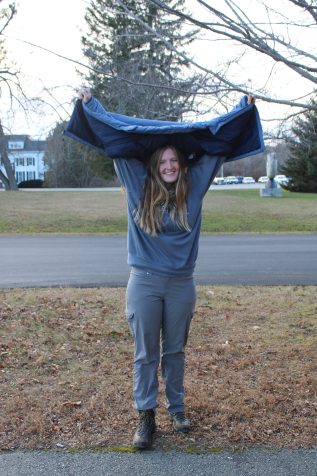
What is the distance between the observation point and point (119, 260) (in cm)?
1169

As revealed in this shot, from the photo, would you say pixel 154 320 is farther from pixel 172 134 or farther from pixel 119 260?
pixel 119 260

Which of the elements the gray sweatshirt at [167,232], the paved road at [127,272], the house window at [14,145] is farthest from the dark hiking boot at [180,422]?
the house window at [14,145]

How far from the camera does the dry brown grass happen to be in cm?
364

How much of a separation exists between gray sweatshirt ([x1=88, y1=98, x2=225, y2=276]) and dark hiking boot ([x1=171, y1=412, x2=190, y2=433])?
3.06ft

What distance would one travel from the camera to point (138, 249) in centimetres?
348

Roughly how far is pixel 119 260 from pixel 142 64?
6144mm

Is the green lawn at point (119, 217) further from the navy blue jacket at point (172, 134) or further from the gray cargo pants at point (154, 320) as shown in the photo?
the gray cargo pants at point (154, 320)

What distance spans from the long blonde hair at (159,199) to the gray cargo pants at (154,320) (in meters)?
0.30

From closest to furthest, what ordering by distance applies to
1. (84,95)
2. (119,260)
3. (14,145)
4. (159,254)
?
(159,254), (84,95), (119,260), (14,145)

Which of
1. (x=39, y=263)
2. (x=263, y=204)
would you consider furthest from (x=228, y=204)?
(x=39, y=263)

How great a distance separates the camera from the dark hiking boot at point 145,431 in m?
3.42

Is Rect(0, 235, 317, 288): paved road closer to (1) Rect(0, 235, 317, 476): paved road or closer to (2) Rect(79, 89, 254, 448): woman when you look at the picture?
(1) Rect(0, 235, 317, 476): paved road

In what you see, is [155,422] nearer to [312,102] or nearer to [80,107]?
[80,107]

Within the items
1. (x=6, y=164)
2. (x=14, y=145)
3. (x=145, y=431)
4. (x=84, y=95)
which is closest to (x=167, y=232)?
(x=84, y=95)
